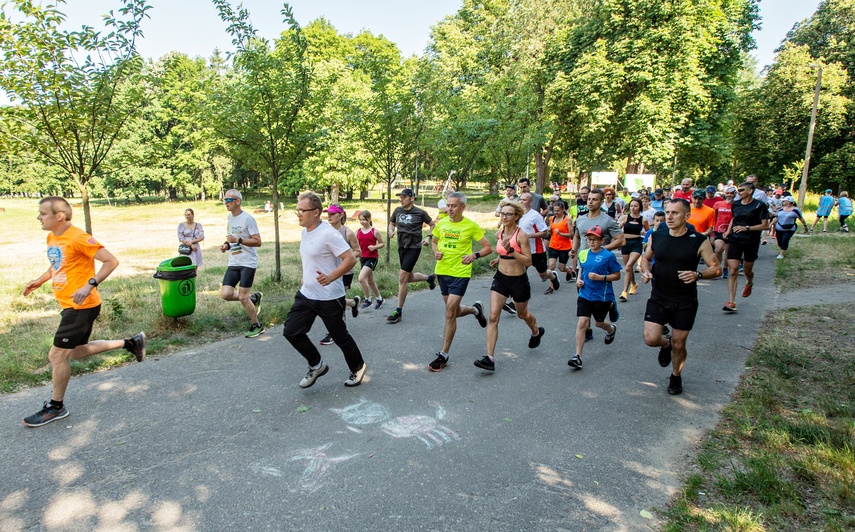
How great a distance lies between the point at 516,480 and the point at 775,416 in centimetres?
259

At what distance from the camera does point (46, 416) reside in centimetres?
425

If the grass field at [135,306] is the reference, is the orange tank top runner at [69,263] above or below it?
above

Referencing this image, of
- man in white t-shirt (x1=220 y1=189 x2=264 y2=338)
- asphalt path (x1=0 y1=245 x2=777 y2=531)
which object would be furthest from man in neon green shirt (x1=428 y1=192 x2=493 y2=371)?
man in white t-shirt (x1=220 y1=189 x2=264 y2=338)

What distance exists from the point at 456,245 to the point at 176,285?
12.5 ft

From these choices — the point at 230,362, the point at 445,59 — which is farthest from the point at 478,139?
A: the point at 445,59

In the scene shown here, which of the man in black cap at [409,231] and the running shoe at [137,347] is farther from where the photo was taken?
the man in black cap at [409,231]

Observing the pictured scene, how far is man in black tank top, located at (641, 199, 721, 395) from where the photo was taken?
4879mm

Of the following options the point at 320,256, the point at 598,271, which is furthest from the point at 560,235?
the point at 320,256

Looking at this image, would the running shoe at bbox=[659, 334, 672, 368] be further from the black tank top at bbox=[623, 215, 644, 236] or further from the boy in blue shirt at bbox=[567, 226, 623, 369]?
the black tank top at bbox=[623, 215, 644, 236]

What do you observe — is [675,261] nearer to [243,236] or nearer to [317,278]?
[317,278]

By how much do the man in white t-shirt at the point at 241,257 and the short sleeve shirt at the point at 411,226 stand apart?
2.34 m

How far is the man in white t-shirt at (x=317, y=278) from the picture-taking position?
474 cm

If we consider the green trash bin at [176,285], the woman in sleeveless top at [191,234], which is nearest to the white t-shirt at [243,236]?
the green trash bin at [176,285]

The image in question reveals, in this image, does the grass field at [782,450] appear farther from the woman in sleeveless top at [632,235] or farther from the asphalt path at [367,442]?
the woman in sleeveless top at [632,235]
